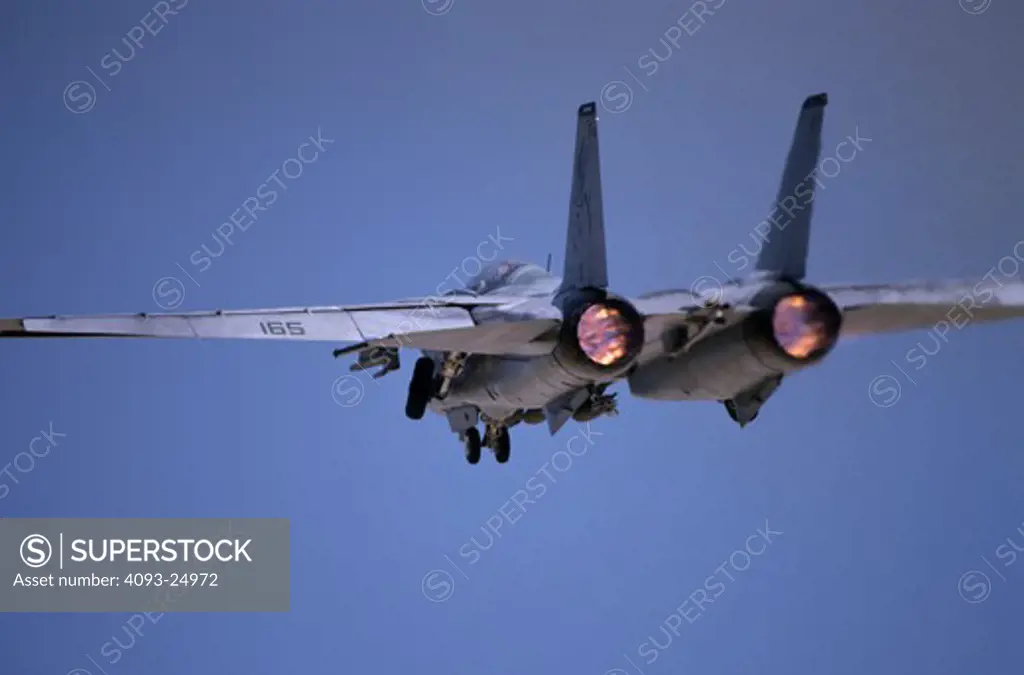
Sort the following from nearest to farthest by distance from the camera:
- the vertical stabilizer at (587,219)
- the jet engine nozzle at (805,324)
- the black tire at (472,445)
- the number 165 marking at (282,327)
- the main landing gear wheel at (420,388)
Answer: the number 165 marking at (282,327) < the jet engine nozzle at (805,324) < the vertical stabilizer at (587,219) < the main landing gear wheel at (420,388) < the black tire at (472,445)

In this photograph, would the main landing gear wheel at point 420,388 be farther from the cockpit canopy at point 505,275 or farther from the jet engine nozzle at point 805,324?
the jet engine nozzle at point 805,324

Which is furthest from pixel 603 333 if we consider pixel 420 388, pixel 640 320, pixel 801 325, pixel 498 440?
pixel 498 440

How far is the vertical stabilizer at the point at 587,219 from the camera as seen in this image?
457 inches

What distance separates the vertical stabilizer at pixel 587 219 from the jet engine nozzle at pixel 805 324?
1.40 meters

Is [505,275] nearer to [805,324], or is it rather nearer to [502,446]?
[502,446]

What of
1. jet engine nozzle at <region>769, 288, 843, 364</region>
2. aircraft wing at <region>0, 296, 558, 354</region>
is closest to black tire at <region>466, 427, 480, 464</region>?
aircraft wing at <region>0, 296, 558, 354</region>

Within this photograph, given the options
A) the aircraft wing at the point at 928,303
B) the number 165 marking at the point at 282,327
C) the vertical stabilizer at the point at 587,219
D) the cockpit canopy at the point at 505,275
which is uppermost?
the cockpit canopy at the point at 505,275

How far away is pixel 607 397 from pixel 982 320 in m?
3.77

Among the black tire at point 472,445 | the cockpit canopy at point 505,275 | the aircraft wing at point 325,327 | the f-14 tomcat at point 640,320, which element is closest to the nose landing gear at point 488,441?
the black tire at point 472,445

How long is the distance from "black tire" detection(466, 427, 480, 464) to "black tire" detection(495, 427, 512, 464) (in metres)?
0.23

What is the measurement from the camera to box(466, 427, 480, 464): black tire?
1652 centimetres

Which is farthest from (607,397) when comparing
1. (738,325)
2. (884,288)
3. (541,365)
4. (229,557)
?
(229,557)

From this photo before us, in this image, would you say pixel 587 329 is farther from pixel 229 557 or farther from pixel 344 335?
pixel 229 557

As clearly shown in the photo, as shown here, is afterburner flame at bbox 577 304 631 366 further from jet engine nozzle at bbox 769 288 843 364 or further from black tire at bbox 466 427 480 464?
black tire at bbox 466 427 480 464
